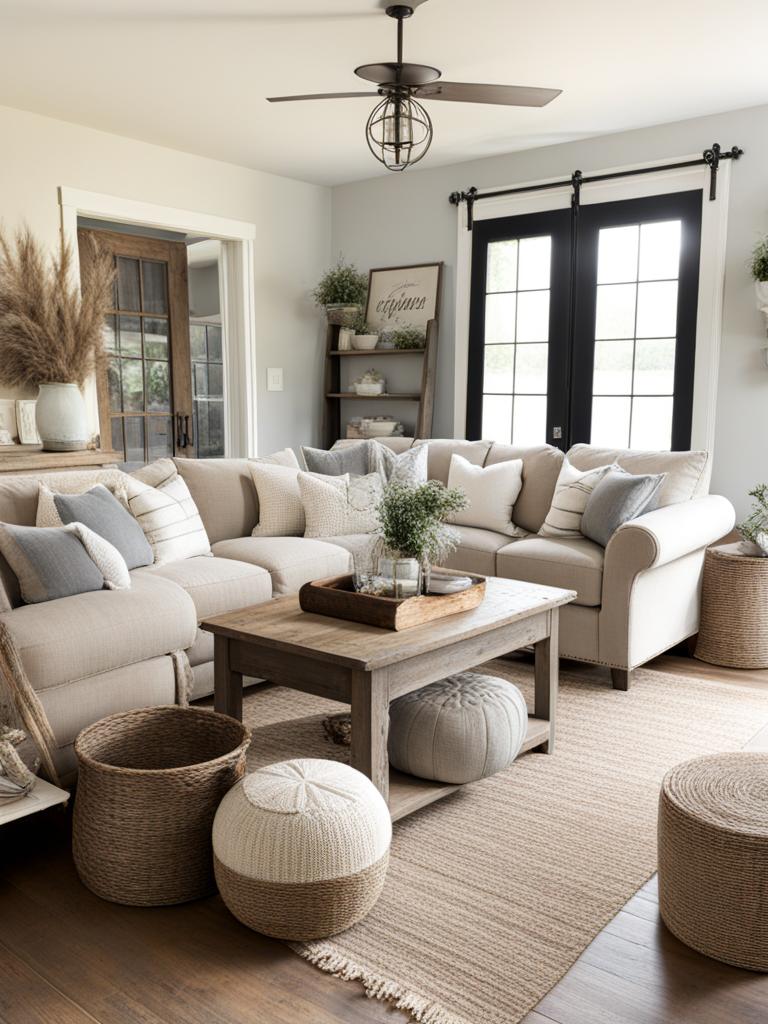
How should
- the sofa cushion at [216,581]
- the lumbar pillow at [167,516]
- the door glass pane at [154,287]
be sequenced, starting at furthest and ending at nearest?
the door glass pane at [154,287] → the lumbar pillow at [167,516] → the sofa cushion at [216,581]

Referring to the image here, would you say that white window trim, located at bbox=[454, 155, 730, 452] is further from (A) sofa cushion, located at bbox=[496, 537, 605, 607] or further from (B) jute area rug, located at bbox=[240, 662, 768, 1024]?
(B) jute area rug, located at bbox=[240, 662, 768, 1024]

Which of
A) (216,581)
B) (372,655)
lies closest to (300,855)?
(372,655)

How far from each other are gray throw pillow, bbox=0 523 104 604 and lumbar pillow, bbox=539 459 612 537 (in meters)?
2.12

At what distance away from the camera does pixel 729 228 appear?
4.80m

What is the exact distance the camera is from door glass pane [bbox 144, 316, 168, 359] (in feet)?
19.7

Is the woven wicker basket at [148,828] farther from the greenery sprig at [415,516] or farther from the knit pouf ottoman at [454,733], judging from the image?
the greenery sprig at [415,516]

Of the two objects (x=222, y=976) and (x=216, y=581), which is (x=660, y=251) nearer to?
(x=216, y=581)

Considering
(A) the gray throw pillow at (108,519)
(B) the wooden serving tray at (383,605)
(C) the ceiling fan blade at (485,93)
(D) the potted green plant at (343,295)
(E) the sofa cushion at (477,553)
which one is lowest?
(E) the sofa cushion at (477,553)

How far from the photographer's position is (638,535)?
353cm

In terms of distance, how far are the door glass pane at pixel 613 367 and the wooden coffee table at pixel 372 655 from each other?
8.88 feet

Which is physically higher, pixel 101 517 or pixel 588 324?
pixel 588 324

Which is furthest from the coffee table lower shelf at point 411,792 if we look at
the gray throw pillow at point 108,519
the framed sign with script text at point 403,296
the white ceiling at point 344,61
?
the framed sign with script text at point 403,296

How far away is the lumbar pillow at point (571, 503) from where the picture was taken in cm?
409

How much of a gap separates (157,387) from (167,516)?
273 cm
